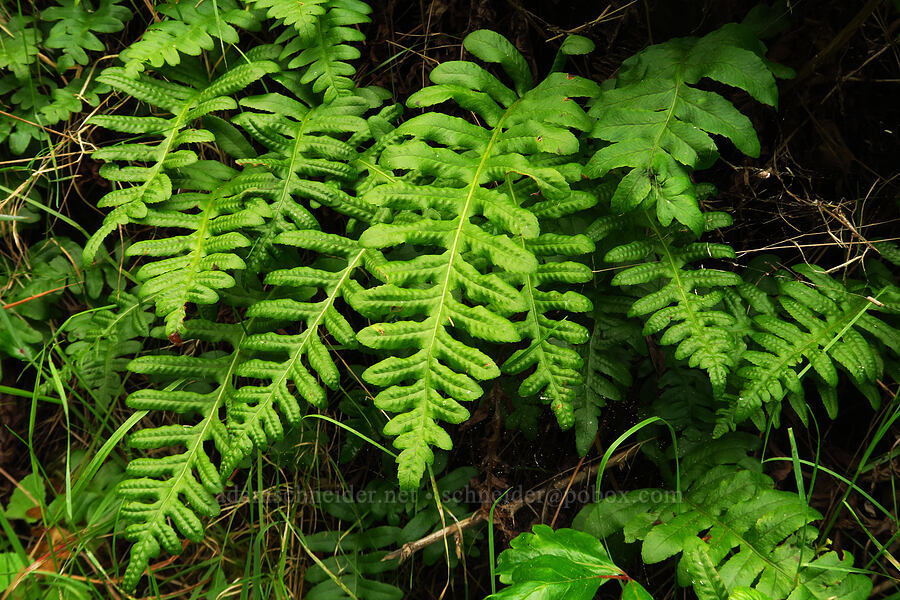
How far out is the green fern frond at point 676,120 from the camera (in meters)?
1.74

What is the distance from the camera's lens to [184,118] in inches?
81.7

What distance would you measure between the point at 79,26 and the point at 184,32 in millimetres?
584

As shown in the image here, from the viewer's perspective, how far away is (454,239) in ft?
5.77

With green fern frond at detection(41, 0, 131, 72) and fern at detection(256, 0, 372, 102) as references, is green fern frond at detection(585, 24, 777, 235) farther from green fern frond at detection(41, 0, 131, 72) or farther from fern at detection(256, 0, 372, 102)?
green fern frond at detection(41, 0, 131, 72)

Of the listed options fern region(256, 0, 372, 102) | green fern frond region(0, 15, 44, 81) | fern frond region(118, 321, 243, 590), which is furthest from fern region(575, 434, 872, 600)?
green fern frond region(0, 15, 44, 81)

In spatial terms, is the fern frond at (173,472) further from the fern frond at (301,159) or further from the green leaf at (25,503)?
the green leaf at (25,503)

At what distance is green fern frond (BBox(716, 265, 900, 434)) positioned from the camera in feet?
5.95

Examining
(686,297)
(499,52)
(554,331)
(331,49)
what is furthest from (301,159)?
(686,297)

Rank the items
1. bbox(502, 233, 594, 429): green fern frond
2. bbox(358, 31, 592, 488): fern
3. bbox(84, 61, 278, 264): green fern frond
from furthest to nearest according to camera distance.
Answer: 1. bbox(84, 61, 278, 264): green fern frond
2. bbox(502, 233, 594, 429): green fern frond
3. bbox(358, 31, 592, 488): fern

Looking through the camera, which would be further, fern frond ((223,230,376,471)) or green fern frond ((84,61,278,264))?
green fern frond ((84,61,278,264))

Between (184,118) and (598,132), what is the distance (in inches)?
50.8

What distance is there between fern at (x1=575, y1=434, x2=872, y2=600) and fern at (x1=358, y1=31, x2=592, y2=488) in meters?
0.65

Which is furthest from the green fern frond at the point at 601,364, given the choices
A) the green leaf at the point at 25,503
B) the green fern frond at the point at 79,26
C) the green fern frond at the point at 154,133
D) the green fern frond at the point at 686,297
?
the green leaf at the point at 25,503

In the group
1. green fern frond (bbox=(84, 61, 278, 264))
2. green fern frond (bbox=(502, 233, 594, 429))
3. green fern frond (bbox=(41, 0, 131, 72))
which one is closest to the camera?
green fern frond (bbox=(502, 233, 594, 429))
